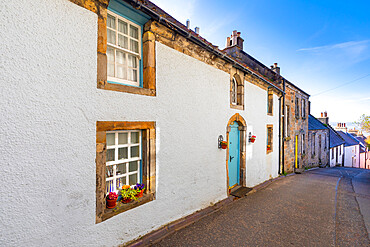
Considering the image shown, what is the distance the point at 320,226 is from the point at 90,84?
6668 mm

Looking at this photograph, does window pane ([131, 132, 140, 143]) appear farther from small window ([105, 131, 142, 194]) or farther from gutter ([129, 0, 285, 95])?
gutter ([129, 0, 285, 95])

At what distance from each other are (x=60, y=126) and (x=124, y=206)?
1928mm

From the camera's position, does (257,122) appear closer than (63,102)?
No

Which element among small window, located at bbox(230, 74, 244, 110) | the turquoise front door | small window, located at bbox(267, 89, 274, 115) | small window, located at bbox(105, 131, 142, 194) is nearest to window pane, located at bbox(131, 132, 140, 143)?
small window, located at bbox(105, 131, 142, 194)

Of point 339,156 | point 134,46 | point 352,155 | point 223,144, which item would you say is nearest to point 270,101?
point 223,144

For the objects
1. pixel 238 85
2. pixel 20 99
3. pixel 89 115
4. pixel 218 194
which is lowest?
pixel 218 194

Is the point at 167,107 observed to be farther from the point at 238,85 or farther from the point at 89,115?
the point at 238,85

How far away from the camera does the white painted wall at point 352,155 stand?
96.1 feet

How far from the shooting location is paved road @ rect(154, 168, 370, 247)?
4086mm

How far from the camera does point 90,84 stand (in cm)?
303

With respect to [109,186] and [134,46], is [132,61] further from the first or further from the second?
[109,186]

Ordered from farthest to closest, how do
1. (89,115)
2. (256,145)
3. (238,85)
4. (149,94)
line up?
(256,145), (238,85), (149,94), (89,115)

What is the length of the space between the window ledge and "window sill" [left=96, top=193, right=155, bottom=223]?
2.27 metres

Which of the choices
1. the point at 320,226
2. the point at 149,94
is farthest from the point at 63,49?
the point at 320,226
